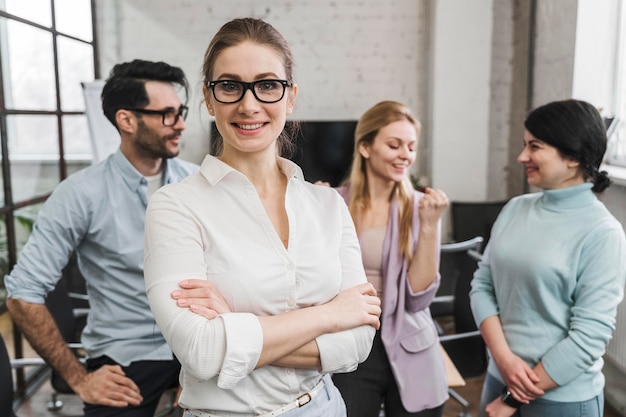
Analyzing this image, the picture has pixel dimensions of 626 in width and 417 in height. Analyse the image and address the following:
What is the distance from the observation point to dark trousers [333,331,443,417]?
4.97 ft

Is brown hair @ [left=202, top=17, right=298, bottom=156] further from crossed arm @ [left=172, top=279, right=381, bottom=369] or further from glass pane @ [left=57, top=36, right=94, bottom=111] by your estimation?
glass pane @ [left=57, top=36, right=94, bottom=111]

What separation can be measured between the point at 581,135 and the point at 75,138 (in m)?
3.30

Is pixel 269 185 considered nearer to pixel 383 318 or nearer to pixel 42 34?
pixel 383 318

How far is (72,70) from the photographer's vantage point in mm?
3719

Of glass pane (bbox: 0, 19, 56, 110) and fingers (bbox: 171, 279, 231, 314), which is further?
glass pane (bbox: 0, 19, 56, 110)

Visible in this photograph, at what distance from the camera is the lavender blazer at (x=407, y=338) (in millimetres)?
1516

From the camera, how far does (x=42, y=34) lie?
317 cm

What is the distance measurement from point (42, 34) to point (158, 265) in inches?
112

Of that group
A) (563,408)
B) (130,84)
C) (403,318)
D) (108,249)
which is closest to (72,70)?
(130,84)

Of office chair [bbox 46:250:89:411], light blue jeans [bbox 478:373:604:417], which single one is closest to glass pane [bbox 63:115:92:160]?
office chair [bbox 46:250:89:411]

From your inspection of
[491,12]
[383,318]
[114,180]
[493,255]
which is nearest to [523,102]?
[491,12]

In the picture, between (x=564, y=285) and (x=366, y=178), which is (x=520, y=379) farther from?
(x=366, y=178)

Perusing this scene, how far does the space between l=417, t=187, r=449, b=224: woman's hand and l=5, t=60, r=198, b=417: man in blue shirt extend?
2.75ft

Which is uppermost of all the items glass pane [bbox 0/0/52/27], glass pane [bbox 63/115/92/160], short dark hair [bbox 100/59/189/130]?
glass pane [bbox 0/0/52/27]
